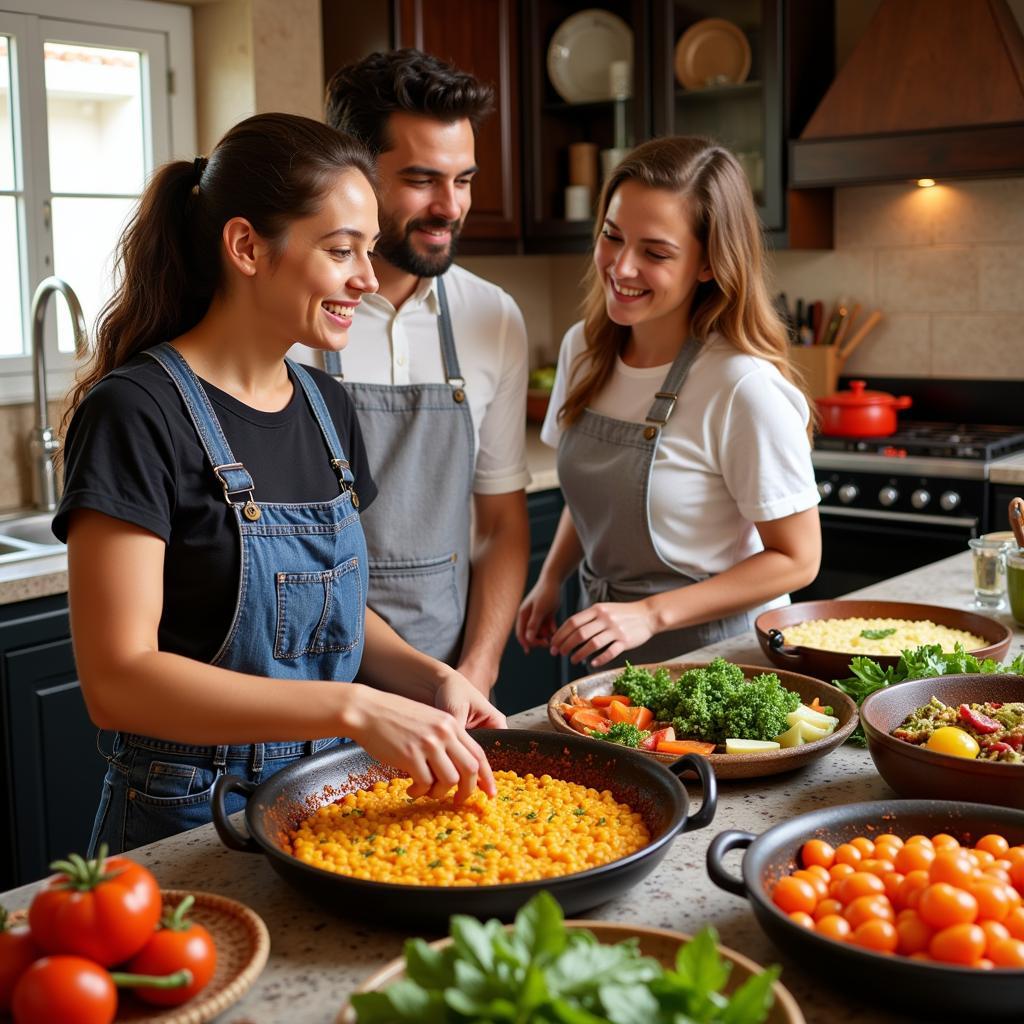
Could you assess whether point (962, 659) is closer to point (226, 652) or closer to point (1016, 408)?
point (226, 652)

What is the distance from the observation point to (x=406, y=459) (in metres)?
2.30

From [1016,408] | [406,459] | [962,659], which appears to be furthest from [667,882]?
[1016,408]

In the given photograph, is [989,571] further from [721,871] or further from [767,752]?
[721,871]

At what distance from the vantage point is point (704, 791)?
4.23ft

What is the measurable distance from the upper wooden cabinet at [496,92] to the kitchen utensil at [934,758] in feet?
9.90

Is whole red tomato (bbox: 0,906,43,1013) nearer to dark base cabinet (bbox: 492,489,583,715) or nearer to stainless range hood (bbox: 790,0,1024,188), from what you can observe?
dark base cabinet (bbox: 492,489,583,715)

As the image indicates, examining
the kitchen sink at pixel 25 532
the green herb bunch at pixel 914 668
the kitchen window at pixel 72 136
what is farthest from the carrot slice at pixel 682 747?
the kitchen window at pixel 72 136

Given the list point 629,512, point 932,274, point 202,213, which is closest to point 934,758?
point 629,512

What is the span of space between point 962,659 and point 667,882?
2.22 ft

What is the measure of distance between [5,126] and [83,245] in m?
0.40

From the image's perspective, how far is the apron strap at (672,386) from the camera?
2.24m

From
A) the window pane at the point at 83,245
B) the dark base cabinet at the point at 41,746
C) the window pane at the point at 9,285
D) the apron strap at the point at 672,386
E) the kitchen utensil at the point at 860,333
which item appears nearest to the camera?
the apron strap at the point at 672,386

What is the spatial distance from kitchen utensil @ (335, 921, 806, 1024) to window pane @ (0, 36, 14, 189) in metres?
3.07

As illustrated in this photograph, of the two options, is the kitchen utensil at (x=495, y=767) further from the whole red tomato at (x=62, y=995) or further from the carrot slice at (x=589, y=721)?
the whole red tomato at (x=62, y=995)
